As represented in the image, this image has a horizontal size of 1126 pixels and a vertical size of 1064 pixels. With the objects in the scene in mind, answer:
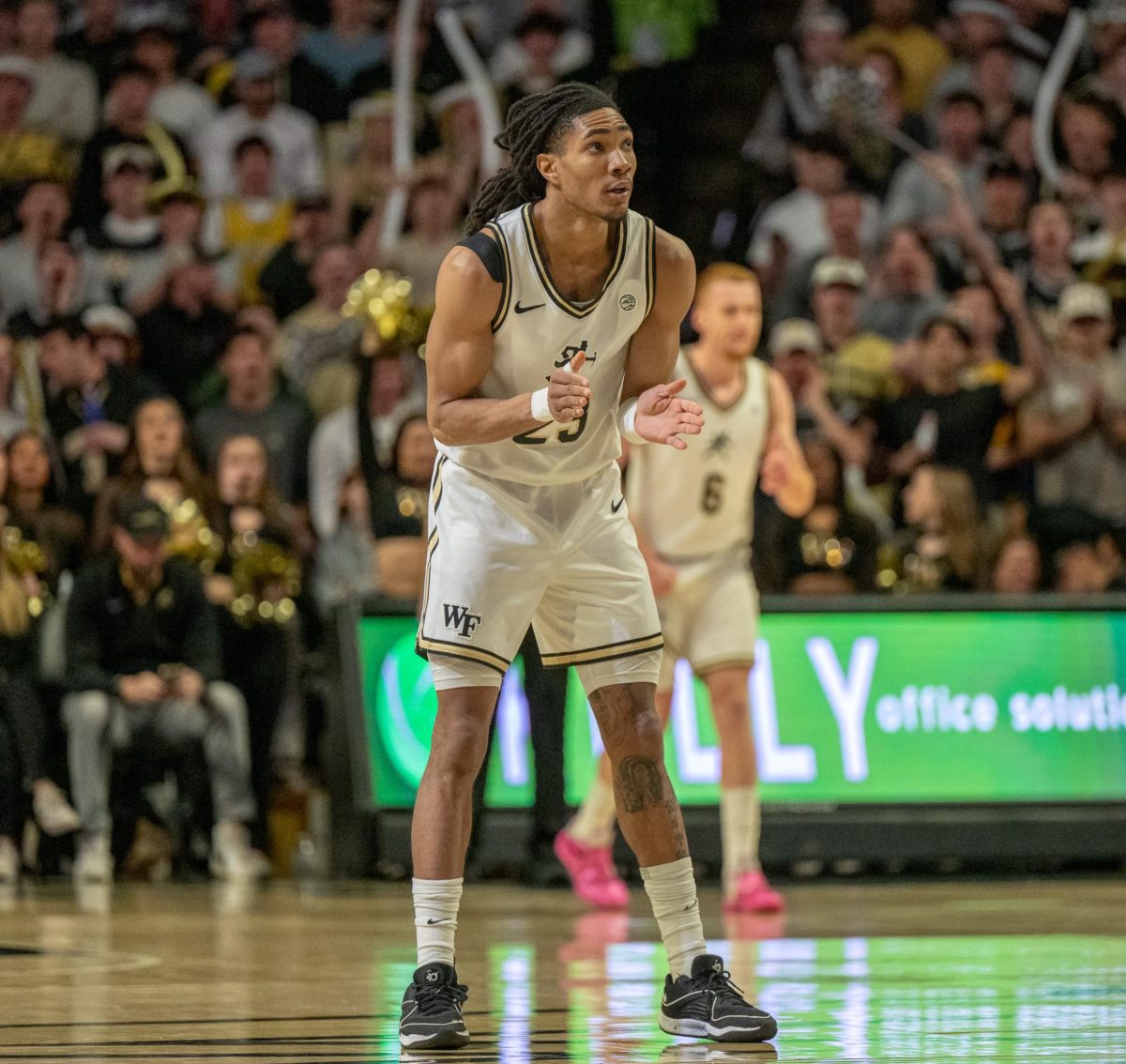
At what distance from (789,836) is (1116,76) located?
24.4ft

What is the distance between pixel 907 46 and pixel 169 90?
16.9 feet

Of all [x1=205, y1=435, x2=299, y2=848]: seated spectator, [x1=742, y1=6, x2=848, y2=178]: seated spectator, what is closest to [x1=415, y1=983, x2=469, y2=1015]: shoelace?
[x1=205, y1=435, x2=299, y2=848]: seated spectator

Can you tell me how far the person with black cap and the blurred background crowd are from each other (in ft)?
0.07

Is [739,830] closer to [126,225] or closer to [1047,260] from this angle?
[1047,260]

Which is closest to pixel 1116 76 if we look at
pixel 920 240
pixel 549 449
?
pixel 920 240

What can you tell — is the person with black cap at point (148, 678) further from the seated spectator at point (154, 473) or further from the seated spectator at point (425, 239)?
the seated spectator at point (425, 239)

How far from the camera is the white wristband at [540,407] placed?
16.5 ft

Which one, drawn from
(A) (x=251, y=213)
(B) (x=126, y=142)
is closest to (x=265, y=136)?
(A) (x=251, y=213)

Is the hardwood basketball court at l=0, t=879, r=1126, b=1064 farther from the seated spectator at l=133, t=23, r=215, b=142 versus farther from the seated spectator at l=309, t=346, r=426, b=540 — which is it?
the seated spectator at l=133, t=23, r=215, b=142

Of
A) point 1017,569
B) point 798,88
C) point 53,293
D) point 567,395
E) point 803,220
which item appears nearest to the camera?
point 567,395

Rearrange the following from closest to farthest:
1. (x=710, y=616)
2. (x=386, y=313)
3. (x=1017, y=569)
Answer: (x=710, y=616) → (x=1017, y=569) → (x=386, y=313)

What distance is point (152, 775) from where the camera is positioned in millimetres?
11914

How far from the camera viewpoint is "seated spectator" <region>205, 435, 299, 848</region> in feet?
39.7

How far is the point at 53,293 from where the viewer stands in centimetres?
1428
